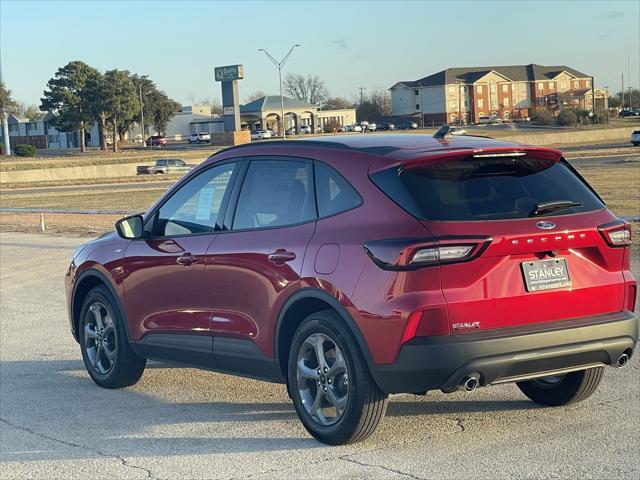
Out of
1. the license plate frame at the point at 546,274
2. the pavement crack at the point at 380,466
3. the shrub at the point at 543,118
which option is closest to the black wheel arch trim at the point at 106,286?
the pavement crack at the point at 380,466

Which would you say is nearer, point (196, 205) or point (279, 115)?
point (196, 205)

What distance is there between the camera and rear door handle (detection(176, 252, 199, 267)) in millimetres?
7121

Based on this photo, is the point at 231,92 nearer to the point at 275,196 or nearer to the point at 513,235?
the point at 275,196

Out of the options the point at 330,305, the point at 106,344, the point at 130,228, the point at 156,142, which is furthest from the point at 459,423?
the point at 156,142

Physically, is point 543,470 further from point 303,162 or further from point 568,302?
point 303,162

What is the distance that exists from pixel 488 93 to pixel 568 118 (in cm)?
2659

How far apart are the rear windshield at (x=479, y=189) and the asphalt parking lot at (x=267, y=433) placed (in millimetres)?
1417

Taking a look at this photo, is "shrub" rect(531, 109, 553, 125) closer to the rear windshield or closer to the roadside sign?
the roadside sign

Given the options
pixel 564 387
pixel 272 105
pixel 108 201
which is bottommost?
pixel 108 201

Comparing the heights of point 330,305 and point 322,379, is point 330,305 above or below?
above

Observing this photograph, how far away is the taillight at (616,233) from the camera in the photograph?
19.8 ft

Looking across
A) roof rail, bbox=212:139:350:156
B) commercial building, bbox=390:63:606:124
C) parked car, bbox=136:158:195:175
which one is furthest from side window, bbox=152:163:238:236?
commercial building, bbox=390:63:606:124

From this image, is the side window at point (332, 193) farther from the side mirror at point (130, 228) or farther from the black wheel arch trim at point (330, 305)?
the side mirror at point (130, 228)

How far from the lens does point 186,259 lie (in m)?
7.20
